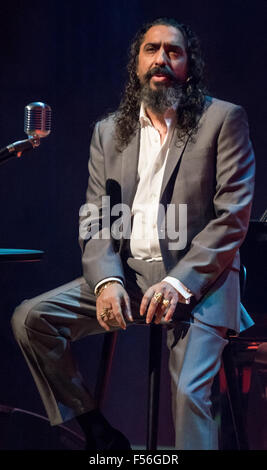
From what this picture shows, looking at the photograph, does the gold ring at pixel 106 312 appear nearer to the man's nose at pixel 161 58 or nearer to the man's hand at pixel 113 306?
the man's hand at pixel 113 306

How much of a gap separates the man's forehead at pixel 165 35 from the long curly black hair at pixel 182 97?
0.05 m

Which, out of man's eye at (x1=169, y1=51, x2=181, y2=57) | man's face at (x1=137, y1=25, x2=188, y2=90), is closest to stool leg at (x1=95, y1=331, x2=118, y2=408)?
man's face at (x1=137, y1=25, x2=188, y2=90)

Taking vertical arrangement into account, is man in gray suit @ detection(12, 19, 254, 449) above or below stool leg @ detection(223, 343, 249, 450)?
above

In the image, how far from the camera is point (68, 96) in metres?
3.47

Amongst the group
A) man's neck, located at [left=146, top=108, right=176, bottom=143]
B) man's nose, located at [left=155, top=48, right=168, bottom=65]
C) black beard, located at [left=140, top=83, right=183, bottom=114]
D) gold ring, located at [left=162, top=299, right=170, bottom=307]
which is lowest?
gold ring, located at [left=162, top=299, right=170, bottom=307]

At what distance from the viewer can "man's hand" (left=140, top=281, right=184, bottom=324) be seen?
2104mm

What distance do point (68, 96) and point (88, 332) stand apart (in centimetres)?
158

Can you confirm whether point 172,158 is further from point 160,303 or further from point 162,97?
point 160,303

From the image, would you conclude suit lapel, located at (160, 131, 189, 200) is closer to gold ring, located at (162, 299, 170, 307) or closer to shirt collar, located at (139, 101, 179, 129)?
shirt collar, located at (139, 101, 179, 129)

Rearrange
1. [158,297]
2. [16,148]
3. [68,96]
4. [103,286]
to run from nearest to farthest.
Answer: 1. [158,297]
2. [16,148]
3. [103,286]
4. [68,96]

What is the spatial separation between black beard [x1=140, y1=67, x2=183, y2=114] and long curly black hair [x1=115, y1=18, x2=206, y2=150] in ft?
0.12

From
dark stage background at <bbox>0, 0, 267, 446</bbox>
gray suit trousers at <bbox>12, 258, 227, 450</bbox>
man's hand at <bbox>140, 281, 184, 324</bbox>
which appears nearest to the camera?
gray suit trousers at <bbox>12, 258, 227, 450</bbox>

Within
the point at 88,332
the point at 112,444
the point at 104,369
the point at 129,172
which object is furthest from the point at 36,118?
the point at 112,444
